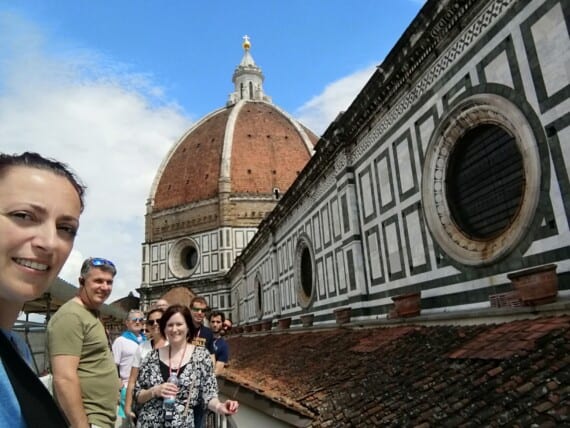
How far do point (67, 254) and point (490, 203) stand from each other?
20.7 feet

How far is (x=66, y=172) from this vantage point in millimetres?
1368

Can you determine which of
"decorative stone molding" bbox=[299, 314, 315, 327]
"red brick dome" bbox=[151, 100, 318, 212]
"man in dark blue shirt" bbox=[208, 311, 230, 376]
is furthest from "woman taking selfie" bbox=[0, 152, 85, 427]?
"red brick dome" bbox=[151, 100, 318, 212]

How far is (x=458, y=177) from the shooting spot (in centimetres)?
707

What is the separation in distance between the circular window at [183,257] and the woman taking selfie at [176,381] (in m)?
43.6

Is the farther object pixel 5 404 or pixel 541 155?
pixel 541 155

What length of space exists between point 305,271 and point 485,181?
1000cm

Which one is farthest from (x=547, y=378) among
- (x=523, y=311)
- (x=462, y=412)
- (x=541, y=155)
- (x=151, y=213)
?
(x=151, y=213)

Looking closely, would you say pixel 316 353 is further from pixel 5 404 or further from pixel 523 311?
pixel 5 404

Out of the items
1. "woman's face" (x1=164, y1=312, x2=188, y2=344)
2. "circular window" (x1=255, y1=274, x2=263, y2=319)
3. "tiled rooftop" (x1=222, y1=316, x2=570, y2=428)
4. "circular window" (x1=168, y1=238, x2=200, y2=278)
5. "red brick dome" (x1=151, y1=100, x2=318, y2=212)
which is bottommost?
"tiled rooftop" (x1=222, y1=316, x2=570, y2=428)

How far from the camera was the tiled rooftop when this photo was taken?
126 inches

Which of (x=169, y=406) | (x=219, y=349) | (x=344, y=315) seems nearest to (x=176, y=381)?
(x=169, y=406)

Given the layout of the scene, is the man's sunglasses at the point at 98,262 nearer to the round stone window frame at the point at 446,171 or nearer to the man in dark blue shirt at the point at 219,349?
the man in dark blue shirt at the point at 219,349

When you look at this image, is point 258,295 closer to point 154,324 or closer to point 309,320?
point 309,320

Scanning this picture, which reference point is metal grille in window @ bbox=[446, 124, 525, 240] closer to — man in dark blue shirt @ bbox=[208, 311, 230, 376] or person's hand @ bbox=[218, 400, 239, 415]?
man in dark blue shirt @ bbox=[208, 311, 230, 376]
